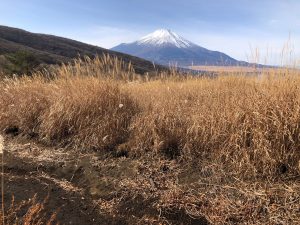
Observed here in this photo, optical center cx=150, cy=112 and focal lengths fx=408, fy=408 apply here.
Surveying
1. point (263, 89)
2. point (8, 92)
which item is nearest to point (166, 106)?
point (263, 89)

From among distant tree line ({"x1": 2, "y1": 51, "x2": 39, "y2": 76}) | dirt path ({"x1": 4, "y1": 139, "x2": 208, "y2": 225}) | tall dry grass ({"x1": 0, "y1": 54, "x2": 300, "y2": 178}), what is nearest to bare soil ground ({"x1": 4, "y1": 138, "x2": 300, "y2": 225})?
dirt path ({"x1": 4, "y1": 139, "x2": 208, "y2": 225})

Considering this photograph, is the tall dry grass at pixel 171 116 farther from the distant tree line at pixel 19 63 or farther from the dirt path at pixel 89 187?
the distant tree line at pixel 19 63

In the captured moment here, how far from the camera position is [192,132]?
566 centimetres

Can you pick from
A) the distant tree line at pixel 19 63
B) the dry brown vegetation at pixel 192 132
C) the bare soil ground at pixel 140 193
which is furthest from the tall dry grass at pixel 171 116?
the distant tree line at pixel 19 63

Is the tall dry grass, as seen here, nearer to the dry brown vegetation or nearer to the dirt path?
the dry brown vegetation

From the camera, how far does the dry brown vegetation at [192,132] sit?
4.54 metres

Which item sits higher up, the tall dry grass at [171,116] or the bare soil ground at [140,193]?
the tall dry grass at [171,116]

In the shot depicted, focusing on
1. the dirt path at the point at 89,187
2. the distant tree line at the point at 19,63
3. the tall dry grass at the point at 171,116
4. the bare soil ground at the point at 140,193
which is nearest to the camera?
the bare soil ground at the point at 140,193

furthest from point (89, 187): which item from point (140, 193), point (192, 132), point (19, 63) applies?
point (19, 63)

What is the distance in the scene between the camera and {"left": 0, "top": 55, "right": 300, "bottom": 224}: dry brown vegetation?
4543mm

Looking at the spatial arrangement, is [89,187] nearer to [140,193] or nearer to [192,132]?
[140,193]

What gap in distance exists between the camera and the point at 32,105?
7.84 m

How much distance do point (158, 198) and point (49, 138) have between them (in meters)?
2.89

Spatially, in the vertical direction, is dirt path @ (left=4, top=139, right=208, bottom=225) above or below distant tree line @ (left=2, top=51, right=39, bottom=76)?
below
